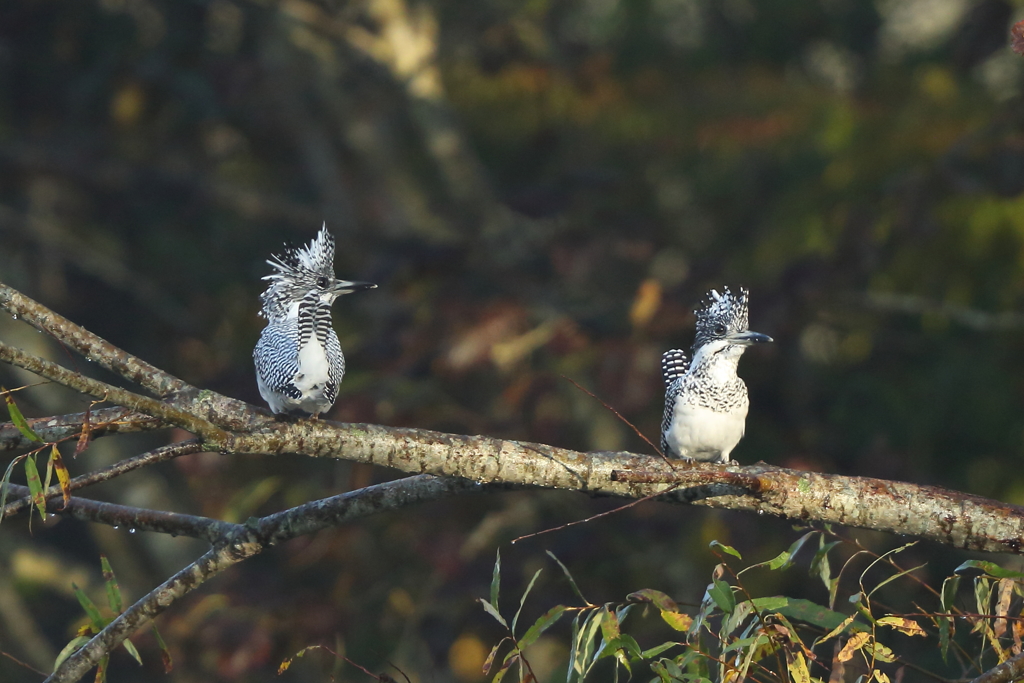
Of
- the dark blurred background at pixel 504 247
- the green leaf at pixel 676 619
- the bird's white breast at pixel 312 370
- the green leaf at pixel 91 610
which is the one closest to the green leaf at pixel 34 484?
the green leaf at pixel 91 610

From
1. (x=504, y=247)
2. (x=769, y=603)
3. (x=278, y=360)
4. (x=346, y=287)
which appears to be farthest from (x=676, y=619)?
(x=504, y=247)

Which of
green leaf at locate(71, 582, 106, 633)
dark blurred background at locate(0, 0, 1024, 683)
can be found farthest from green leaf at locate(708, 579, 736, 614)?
dark blurred background at locate(0, 0, 1024, 683)

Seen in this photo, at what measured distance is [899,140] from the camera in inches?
227

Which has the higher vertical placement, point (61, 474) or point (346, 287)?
point (346, 287)

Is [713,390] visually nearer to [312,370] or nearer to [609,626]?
[609,626]

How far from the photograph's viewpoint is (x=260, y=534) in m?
2.38

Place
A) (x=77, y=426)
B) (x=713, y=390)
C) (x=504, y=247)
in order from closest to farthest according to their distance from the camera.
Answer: (x=77, y=426) < (x=713, y=390) < (x=504, y=247)

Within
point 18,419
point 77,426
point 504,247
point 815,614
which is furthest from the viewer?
point 504,247

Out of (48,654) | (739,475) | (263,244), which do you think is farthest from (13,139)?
(739,475)

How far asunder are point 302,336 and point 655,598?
1.07m

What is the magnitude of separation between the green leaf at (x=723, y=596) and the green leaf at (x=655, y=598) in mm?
127

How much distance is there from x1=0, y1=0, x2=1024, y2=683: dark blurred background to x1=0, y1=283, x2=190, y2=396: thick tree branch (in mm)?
1715

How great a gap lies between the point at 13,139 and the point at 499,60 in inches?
112

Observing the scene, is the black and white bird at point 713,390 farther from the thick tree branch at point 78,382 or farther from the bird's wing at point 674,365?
the thick tree branch at point 78,382
